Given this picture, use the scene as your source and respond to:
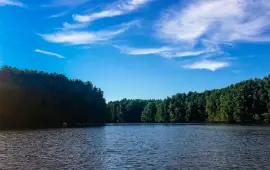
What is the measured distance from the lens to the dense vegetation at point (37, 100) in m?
127

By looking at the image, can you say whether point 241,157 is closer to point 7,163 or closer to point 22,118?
point 7,163

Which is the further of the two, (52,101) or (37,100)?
(52,101)

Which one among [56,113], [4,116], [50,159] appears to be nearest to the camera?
[50,159]

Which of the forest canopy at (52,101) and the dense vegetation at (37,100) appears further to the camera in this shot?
the forest canopy at (52,101)

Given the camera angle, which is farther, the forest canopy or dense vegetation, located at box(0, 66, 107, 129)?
the forest canopy

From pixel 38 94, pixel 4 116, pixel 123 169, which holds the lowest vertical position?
pixel 123 169

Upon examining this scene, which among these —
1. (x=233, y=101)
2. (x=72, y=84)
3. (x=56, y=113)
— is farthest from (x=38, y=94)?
(x=233, y=101)

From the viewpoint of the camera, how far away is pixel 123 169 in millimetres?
31391

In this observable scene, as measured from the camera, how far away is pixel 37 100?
141500 millimetres

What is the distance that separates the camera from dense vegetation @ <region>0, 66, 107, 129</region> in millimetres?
126750

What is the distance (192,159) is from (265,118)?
15254cm

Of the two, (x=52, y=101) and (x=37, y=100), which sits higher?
(x=52, y=101)

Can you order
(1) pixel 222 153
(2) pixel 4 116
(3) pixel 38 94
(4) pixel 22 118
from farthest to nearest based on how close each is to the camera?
(3) pixel 38 94, (4) pixel 22 118, (2) pixel 4 116, (1) pixel 222 153

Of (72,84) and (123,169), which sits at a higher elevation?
(72,84)
